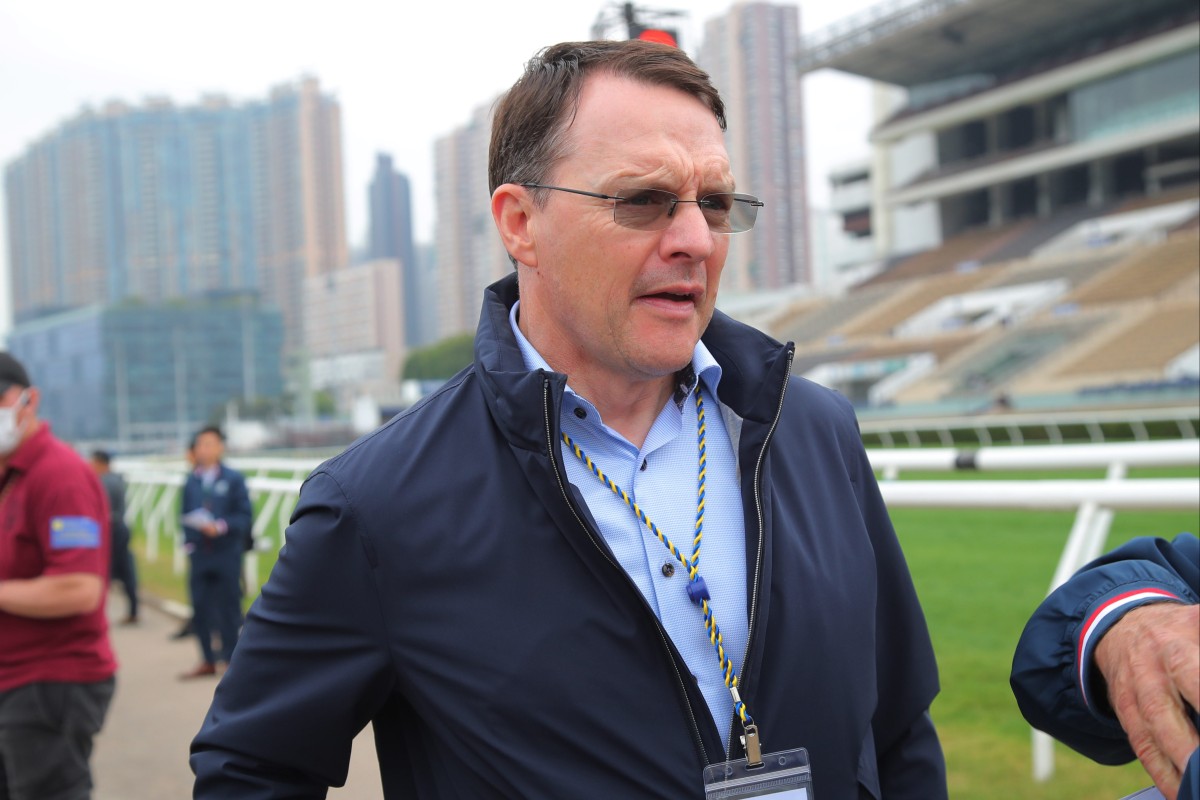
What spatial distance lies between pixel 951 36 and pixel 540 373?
1534 inches

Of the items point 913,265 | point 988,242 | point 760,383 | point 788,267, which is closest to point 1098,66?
point 988,242

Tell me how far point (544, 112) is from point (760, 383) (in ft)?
1.81

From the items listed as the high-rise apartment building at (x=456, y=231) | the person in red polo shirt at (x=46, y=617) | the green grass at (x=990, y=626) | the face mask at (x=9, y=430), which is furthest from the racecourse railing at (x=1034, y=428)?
the high-rise apartment building at (x=456, y=231)

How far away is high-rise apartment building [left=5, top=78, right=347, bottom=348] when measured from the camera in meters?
87.2

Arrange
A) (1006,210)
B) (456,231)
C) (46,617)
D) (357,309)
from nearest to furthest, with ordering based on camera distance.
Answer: (46,617) < (1006,210) < (456,231) < (357,309)

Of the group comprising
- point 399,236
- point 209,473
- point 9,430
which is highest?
point 399,236

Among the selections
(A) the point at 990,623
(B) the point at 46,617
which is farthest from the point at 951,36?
(B) the point at 46,617

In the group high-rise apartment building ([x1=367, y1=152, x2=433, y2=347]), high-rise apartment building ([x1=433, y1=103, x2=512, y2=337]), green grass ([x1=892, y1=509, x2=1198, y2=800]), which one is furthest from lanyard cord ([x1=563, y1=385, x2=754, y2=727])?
high-rise apartment building ([x1=367, y1=152, x2=433, y2=347])

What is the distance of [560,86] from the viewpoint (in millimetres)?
1688

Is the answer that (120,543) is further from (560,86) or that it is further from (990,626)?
(560,86)

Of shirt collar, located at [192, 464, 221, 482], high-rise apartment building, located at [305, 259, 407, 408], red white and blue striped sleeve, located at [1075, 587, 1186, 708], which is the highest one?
high-rise apartment building, located at [305, 259, 407, 408]

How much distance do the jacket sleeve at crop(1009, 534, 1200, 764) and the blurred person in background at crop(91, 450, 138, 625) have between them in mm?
9330

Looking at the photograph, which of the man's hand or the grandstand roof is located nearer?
the man's hand

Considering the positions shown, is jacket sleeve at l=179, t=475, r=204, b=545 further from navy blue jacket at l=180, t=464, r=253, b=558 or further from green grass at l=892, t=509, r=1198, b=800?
green grass at l=892, t=509, r=1198, b=800
